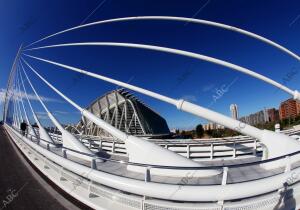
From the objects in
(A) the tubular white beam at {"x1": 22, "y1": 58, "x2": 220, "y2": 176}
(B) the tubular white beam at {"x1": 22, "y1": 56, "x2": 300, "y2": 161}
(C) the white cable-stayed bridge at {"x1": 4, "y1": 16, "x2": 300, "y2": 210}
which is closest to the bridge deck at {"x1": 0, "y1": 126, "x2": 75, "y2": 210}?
(C) the white cable-stayed bridge at {"x1": 4, "y1": 16, "x2": 300, "y2": 210}

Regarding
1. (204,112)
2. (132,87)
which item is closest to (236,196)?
(204,112)

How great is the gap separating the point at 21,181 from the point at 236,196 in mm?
7054

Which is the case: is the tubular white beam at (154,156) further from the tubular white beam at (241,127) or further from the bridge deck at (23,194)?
the bridge deck at (23,194)

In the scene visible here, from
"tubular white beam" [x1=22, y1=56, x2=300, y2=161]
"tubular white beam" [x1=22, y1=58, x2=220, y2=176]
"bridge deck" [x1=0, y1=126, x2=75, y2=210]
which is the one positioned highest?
"tubular white beam" [x1=22, y1=56, x2=300, y2=161]

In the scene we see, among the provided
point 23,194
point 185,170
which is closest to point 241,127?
point 185,170

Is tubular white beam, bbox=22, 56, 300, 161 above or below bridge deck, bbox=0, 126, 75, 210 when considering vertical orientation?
above

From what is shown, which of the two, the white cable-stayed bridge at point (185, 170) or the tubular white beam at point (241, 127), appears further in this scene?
the tubular white beam at point (241, 127)

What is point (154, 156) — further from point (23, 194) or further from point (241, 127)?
point (23, 194)

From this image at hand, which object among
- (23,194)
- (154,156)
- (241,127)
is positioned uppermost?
(241,127)

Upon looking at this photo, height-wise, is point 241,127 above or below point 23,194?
above

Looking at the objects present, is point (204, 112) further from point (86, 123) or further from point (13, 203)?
point (86, 123)

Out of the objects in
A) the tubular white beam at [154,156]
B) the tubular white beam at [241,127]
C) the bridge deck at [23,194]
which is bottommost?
the bridge deck at [23,194]

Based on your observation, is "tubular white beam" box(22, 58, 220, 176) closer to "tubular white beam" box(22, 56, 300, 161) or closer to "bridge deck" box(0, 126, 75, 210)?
"tubular white beam" box(22, 56, 300, 161)

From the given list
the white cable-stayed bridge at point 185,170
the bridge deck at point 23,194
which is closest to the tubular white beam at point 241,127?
the white cable-stayed bridge at point 185,170
